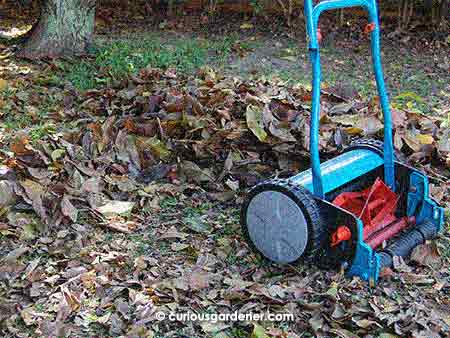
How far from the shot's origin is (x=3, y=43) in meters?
6.37

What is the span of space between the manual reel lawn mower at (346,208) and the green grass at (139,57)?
2.32m

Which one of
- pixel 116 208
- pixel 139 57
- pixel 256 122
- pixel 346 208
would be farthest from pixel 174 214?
pixel 139 57

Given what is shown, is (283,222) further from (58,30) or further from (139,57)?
(58,30)

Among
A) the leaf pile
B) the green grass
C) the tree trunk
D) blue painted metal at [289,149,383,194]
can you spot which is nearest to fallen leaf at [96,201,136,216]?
the leaf pile

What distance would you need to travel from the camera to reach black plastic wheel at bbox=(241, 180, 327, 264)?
2863 millimetres

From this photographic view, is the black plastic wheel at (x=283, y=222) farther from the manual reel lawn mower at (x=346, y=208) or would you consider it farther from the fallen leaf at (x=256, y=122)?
the fallen leaf at (x=256, y=122)

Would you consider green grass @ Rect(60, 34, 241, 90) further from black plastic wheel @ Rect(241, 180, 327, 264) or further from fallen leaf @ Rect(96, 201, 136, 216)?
black plastic wheel @ Rect(241, 180, 327, 264)

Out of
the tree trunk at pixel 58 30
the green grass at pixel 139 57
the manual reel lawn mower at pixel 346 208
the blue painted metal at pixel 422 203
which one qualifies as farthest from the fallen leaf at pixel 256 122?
the tree trunk at pixel 58 30

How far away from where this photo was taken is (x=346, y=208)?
10.4 feet

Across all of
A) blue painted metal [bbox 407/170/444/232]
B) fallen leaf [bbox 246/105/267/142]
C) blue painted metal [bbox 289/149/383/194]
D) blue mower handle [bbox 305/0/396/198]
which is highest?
blue mower handle [bbox 305/0/396/198]

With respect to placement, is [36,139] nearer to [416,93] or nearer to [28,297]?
[28,297]

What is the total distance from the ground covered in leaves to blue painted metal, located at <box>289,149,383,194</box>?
0.40 metres

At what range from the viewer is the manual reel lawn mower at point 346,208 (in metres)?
2.87

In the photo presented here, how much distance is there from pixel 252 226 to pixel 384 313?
700 mm
